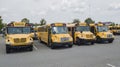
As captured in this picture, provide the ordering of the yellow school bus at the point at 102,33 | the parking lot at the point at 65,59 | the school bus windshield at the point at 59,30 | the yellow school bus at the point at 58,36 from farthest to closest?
the yellow school bus at the point at 102,33, the school bus windshield at the point at 59,30, the yellow school bus at the point at 58,36, the parking lot at the point at 65,59

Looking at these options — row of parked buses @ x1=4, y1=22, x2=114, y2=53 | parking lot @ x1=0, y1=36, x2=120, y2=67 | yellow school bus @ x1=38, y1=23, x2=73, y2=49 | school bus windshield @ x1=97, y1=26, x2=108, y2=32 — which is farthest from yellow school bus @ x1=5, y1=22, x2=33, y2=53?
school bus windshield @ x1=97, y1=26, x2=108, y2=32

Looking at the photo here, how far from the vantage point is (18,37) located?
17.4 m

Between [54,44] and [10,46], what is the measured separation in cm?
423

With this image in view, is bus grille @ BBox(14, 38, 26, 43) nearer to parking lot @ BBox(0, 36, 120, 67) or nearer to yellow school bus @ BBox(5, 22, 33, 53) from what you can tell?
yellow school bus @ BBox(5, 22, 33, 53)

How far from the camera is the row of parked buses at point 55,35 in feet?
57.2

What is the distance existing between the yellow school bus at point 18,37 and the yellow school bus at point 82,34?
6267 millimetres

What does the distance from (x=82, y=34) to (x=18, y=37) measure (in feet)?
25.7

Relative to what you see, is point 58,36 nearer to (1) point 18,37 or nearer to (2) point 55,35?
(2) point 55,35

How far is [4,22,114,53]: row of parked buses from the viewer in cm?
1742

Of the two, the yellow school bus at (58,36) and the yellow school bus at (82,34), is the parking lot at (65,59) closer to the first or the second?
the yellow school bus at (58,36)

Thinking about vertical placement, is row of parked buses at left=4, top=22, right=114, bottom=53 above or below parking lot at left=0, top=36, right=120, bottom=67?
Result: above

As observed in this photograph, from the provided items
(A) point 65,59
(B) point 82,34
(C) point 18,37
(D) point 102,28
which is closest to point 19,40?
(C) point 18,37

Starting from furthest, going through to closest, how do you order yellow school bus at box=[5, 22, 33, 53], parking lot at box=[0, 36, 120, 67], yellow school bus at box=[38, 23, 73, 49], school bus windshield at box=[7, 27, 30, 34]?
yellow school bus at box=[38, 23, 73, 49] < school bus windshield at box=[7, 27, 30, 34] < yellow school bus at box=[5, 22, 33, 53] < parking lot at box=[0, 36, 120, 67]

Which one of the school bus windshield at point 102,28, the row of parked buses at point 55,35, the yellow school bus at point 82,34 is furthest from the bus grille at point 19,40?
the school bus windshield at point 102,28
